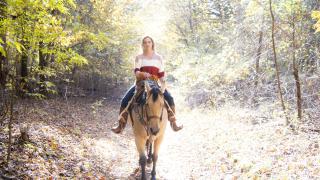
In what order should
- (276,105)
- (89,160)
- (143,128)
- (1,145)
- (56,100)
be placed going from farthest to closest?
(56,100) → (276,105) → (89,160) → (143,128) → (1,145)

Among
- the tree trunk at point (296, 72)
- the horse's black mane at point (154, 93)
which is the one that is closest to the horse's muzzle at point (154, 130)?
the horse's black mane at point (154, 93)

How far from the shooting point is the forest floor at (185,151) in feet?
22.9

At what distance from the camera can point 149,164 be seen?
8.95m

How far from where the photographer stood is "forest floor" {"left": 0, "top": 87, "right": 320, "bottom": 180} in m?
6.98

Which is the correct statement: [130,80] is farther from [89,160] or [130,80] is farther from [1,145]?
[1,145]

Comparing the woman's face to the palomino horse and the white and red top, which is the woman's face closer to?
the white and red top

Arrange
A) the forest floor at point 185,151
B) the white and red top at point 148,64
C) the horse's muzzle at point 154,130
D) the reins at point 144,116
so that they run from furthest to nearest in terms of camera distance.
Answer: the white and red top at point 148,64 → the forest floor at point 185,151 → the reins at point 144,116 → the horse's muzzle at point 154,130

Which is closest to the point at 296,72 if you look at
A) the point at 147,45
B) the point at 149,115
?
the point at 147,45

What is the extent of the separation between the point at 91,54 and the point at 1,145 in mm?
15139

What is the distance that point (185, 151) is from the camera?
37.7 ft

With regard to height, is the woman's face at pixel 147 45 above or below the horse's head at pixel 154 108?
above

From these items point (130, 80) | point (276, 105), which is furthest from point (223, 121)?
A: point (130, 80)

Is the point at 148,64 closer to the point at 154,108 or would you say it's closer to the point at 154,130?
the point at 154,108

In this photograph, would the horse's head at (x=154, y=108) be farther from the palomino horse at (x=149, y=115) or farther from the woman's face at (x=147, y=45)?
the woman's face at (x=147, y=45)
